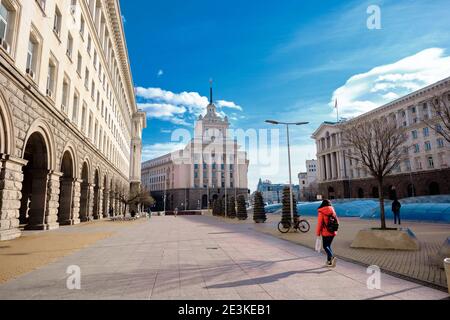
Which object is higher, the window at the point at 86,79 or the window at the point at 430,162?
the window at the point at 86,79

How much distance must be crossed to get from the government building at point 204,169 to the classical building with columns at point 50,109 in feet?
236

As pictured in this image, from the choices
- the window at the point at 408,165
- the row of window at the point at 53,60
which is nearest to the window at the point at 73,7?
the row of window at the point at 53,60

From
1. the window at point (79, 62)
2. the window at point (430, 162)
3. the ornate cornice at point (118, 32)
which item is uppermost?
the ornate cornice at point (118, 32)

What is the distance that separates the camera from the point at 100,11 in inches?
1259

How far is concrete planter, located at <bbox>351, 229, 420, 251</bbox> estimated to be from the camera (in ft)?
35.1

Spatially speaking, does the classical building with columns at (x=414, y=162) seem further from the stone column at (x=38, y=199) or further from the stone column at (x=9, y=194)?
the stone column at (x=9, y=194)

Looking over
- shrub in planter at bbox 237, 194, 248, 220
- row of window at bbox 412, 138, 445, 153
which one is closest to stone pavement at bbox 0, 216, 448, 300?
shrub in planter at bbox 237, 194, 248, 220

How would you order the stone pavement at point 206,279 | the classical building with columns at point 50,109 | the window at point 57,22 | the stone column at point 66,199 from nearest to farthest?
the stone pavement at point 206,279, the classical building with columns at point 50,109, the window at point 57,22, the stone column at point 66,199

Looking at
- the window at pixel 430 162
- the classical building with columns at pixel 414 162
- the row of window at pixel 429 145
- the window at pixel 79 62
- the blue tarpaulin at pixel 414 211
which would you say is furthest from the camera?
the window at pixel 430 162

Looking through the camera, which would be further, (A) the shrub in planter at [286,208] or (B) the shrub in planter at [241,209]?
(B) the shrub in planter at [241,209]

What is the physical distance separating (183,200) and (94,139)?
78.0m

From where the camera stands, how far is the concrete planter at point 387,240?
10.7 meters

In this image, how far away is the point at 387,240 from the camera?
10.9m
